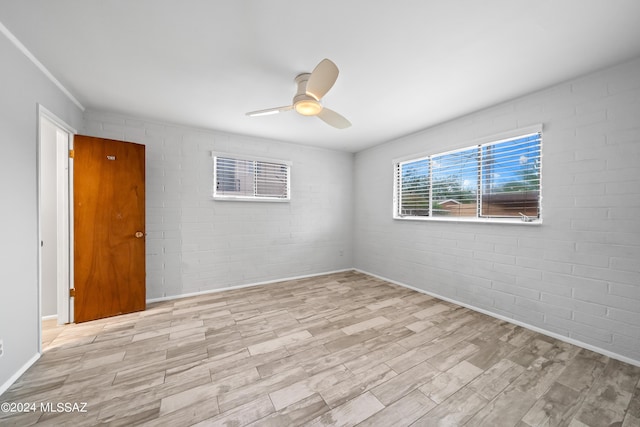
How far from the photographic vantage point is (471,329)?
2531mm

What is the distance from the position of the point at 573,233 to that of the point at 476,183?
1.09 m

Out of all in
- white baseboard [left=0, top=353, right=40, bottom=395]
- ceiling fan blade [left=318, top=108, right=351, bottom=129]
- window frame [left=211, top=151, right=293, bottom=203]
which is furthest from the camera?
window frame [left=211, top=151, right=293, bottom=203]

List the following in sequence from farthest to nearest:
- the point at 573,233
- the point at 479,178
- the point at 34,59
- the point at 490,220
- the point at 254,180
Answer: the point at 254,180
the point at 479,178
the point at 490,220
the point at 573,233
the point at 34,59

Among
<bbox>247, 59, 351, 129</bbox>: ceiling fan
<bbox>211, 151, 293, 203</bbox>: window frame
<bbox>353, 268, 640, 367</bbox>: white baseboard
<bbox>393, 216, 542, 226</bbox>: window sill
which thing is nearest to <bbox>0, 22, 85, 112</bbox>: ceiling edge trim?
<bbox>211, 151, 293, 203</bbox>: window frame

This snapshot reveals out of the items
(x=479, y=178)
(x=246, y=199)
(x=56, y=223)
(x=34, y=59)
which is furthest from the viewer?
(x=246, y=199)

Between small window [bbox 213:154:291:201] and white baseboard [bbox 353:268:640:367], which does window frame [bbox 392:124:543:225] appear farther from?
small window [bbox 213:154:291:201]

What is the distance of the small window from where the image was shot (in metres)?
3.80

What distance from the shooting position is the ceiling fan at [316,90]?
176 centimetres

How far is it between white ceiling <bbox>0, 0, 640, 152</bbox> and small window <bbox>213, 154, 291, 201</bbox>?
117cm

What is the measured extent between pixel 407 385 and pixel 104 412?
2.05m

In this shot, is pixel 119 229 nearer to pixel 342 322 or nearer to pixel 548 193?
pixel 342 322

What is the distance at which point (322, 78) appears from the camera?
1.85m

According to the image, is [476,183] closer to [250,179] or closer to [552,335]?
[552,335]

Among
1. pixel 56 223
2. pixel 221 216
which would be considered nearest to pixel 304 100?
pixel 221 216
